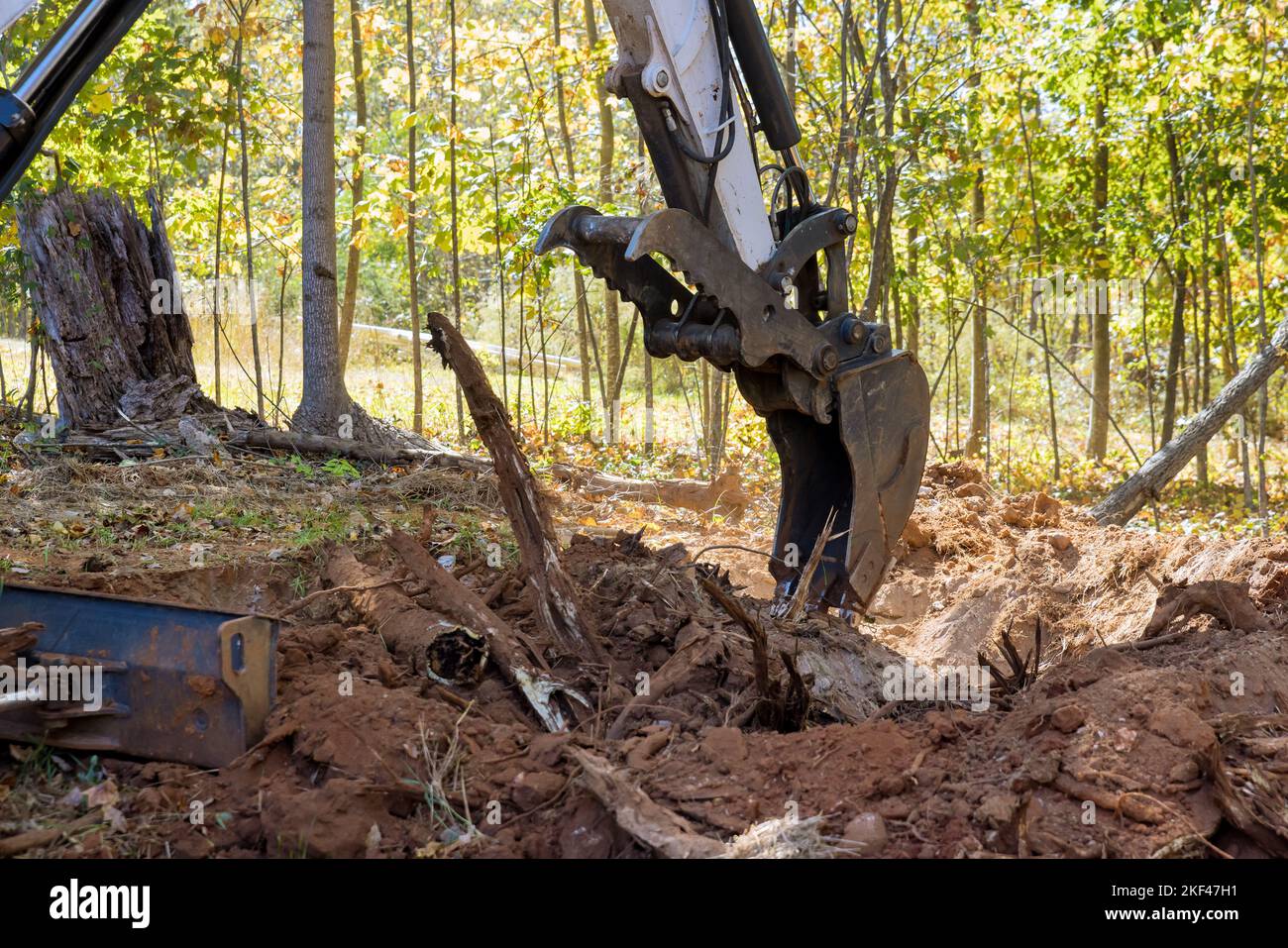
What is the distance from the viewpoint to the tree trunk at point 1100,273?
32.5 ft

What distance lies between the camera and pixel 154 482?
574 cm

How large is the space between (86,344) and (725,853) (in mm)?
6217

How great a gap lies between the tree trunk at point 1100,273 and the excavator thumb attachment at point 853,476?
619 centimetres

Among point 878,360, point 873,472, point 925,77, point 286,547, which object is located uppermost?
point 925,77

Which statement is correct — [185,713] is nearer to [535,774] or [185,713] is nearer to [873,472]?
[535,774]

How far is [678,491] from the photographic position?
23.2ft

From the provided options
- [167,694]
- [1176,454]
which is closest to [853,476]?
[167,694]

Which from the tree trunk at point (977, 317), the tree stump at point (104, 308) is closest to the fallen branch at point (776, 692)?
the tree stump at point (104, 308)

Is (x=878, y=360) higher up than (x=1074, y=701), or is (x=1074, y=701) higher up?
(x=878, y=360)

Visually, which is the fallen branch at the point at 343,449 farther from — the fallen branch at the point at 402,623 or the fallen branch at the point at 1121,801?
the fallen branch at the point at 1121,801

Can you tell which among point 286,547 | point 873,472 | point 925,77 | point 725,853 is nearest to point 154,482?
point 286,547

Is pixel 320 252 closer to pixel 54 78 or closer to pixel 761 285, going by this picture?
pixel 761 285

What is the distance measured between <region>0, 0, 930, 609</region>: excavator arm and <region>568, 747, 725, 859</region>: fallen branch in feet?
5.10

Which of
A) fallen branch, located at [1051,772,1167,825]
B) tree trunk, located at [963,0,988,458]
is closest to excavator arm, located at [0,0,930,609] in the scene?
fallen branch, located at [1051,772,1167,825]
